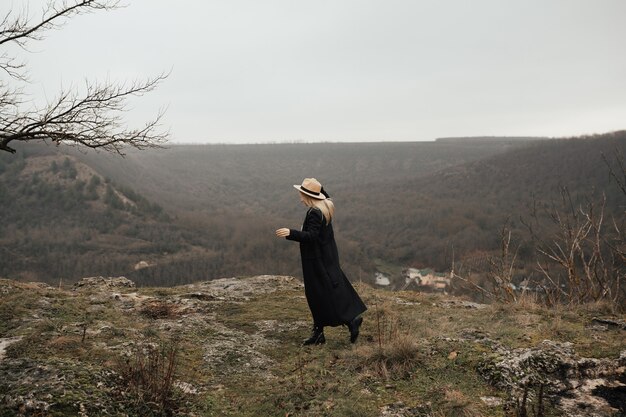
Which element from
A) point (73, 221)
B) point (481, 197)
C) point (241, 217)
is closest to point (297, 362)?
point (73, 221)

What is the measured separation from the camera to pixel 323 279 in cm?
556

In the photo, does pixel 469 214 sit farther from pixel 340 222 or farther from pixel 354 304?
pixel 354 304

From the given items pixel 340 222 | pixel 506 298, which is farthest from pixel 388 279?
pixel 506 298

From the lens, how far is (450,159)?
133 metres

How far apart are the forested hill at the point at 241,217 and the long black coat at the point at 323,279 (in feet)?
152

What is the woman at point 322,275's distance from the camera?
18.0 ft

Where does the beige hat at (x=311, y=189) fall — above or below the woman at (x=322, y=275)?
above

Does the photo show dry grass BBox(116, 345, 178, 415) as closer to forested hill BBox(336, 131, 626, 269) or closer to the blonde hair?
the blonde hair

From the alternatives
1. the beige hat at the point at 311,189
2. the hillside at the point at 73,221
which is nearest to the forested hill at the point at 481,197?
the hillside at the point at 73,221

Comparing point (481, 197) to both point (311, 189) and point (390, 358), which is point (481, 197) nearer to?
point (311, 189)

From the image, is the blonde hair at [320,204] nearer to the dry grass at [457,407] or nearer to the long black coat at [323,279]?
the long black coat at [323,279]

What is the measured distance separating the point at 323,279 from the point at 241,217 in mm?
96906

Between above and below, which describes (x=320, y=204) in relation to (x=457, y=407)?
above

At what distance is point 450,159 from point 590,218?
13397 centimetres
